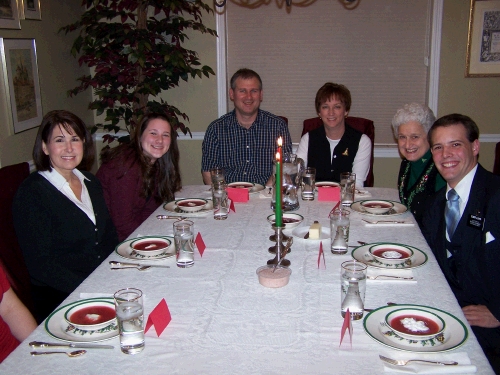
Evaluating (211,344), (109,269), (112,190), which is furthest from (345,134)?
(211,344)

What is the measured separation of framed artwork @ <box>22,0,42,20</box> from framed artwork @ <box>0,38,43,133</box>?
0.15m

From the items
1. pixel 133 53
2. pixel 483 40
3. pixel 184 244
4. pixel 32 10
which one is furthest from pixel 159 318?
pixel 483 40

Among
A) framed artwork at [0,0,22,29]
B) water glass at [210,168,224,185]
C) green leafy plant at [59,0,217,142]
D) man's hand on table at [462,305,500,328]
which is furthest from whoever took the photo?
green leafy plant at [59,0,217,142]

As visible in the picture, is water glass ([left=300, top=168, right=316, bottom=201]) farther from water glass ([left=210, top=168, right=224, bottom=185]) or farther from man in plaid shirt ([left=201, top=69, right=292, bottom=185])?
man in plaid shirt ([left=201, top=69, right=292, bottom=185])

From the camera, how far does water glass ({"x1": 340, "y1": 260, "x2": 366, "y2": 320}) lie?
1.34 meters

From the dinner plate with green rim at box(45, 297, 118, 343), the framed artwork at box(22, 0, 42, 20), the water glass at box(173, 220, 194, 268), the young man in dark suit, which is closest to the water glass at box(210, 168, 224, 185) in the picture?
the water glass at box(173, 220, 194, 268)

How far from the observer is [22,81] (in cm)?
323

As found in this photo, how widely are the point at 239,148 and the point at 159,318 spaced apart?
7.43ft

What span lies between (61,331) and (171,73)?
2.73 metres

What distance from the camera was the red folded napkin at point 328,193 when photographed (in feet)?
8.29

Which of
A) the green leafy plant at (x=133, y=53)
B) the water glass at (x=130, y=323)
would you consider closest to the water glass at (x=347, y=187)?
the water glass at (x=130, y=323)

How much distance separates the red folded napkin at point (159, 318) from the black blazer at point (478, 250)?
1.14 m

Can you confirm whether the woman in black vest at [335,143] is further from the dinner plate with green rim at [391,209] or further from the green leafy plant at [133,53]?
the green leafy plant at [133,53]

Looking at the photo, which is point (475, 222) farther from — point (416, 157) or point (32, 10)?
point (32, 10)
